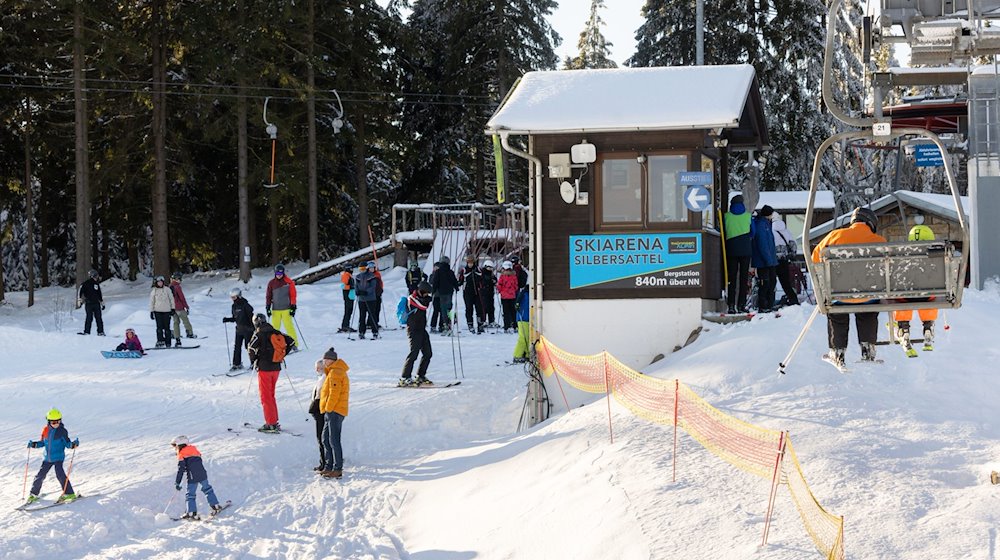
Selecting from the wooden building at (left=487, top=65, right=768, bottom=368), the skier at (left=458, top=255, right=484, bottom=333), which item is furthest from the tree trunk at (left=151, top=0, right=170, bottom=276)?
the wooden building at (left=487, top=65, right=768, bottom=368)

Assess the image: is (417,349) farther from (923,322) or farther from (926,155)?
(926,155)

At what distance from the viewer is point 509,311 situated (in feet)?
70.0

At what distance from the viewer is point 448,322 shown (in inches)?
842

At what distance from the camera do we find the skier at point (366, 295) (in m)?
19.9

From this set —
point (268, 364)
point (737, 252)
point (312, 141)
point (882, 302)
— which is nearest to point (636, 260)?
point (737, 252)

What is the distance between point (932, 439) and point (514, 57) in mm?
28469

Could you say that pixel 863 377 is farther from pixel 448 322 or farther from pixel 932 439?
pixel 448 322

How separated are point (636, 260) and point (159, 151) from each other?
21.4 metres

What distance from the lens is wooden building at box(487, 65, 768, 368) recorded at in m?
13.4

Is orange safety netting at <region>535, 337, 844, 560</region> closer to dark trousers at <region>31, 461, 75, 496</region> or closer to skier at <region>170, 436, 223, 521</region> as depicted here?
skier at <region>170, 436, 223, 521</region>

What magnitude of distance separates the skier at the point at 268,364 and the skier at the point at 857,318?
6997 millimetres

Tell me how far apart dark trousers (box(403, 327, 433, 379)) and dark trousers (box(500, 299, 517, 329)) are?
583cm

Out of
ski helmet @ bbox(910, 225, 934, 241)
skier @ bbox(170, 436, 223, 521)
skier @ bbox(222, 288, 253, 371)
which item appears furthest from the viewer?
skier @ bbox(222, 288, 253, 371)

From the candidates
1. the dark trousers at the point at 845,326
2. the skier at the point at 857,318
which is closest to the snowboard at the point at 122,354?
the skier at the point at 857,318
